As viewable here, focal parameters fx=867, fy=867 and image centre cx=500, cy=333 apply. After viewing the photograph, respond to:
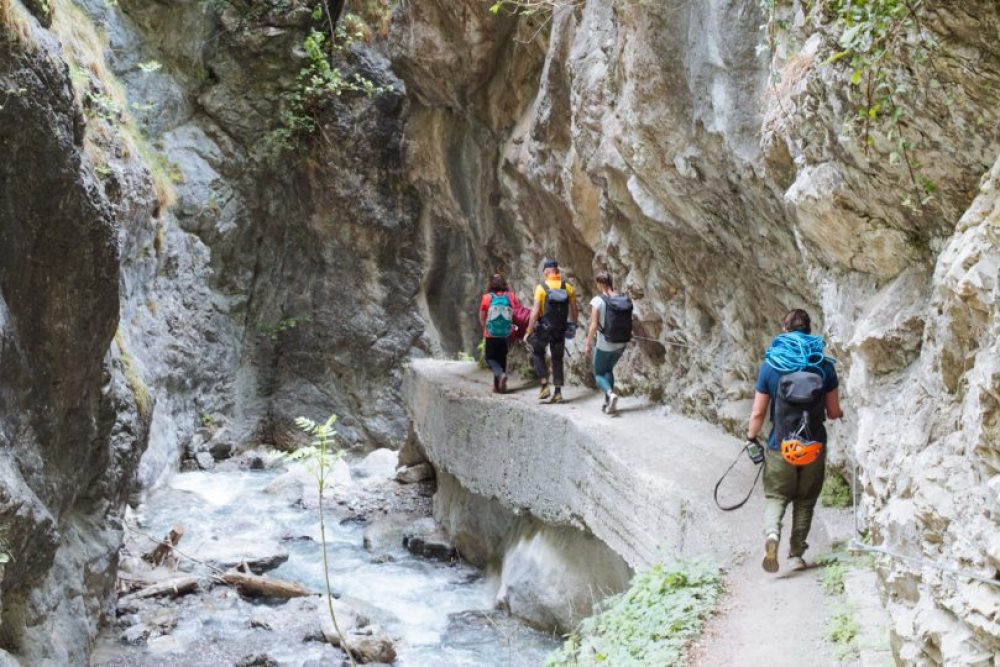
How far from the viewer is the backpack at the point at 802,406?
510 centimetres

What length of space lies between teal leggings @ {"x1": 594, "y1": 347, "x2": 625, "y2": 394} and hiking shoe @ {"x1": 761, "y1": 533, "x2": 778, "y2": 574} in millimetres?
3808

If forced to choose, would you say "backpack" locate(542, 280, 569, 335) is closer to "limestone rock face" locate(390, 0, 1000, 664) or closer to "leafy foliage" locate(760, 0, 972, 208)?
"limestone rock face" locate(390, 0, 1000, 664)

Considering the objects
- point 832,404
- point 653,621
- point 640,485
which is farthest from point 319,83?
point 653,621

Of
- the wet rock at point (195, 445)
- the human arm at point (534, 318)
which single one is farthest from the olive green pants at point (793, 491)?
the wet rock at point (195, 445)

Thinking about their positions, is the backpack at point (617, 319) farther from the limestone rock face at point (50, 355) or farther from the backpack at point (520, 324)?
the limestone rock face at point (50, 355)

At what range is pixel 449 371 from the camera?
1265 centimetres

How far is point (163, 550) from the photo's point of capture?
10.3 metres

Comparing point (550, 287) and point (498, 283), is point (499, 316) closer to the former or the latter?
point (498, 283)

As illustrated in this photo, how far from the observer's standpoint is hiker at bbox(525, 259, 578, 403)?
31.0ft

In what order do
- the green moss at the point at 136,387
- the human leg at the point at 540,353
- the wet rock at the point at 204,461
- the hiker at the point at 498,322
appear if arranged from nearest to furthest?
the green moss at the point at 136,387 < the human leg at the point at 540,353 < the hiker at the point at 498,322 < the wet rock at the point at 204,461

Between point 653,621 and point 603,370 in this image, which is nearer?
point 653,621

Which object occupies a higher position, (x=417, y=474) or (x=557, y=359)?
(x=557, y=359)

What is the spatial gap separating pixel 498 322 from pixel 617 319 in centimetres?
194

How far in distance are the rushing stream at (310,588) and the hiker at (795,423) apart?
2.23 m
